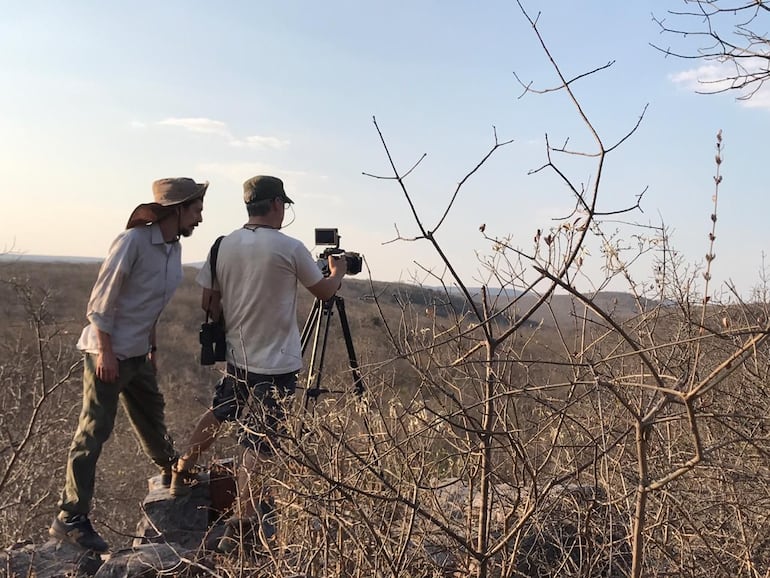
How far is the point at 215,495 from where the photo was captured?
131 inches

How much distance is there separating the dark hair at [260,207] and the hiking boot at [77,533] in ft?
4.78

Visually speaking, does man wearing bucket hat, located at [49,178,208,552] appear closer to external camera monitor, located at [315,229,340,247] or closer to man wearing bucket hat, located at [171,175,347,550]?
man wearing bucket hat, located at [171,175,347,550]

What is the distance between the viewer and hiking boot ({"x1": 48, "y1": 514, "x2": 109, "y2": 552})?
284 cm

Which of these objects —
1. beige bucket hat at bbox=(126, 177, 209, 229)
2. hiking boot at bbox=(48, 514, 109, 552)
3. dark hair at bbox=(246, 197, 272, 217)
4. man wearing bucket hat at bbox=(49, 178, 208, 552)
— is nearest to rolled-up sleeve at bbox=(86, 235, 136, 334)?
man wearing bucket hat at bbox=(49, 178, 208, 552)

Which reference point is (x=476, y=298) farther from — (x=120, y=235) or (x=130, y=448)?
(x=130, y=448)

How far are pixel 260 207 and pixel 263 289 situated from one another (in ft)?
1.18

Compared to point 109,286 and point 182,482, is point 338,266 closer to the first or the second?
point 109,286

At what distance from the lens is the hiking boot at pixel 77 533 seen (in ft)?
9.30

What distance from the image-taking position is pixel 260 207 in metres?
2.99

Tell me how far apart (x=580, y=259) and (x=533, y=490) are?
63cm

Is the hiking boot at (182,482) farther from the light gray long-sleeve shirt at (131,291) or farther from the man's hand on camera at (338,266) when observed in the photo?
the man's hand on camera at (338,266)

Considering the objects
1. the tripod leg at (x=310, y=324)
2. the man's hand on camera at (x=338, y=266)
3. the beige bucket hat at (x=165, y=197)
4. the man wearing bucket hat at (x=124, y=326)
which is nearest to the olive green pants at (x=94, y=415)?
the man wearing bucket hat at (x=124, y=326)

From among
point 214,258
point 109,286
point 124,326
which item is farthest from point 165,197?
point 124,326

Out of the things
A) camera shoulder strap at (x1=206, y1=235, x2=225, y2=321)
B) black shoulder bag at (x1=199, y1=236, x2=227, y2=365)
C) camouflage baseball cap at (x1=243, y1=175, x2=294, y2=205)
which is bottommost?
black shoulder bag at (x1=199, y1=236, x2=227, y2=365)
